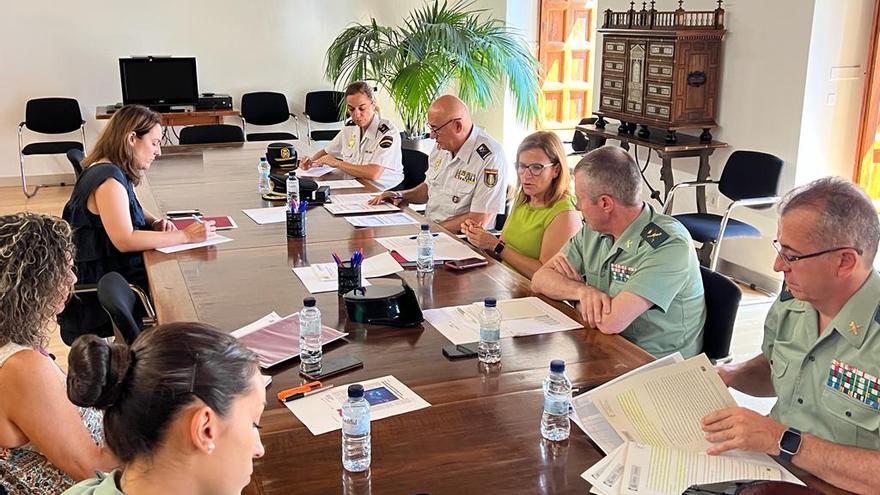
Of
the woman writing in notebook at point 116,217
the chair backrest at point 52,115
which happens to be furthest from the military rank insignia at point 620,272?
the chair backrest at point 52,115

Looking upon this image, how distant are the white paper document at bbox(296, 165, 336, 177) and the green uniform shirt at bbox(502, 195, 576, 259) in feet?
5.98

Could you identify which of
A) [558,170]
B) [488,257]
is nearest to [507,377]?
[488,257]

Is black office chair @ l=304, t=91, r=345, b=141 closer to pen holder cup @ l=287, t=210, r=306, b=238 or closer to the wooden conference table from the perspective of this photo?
the wooden conference table

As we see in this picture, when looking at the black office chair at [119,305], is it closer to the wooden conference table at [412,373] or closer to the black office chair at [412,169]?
the wooden conference table at [412,373]

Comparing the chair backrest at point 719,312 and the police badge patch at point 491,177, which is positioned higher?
the police badge patch at point 491,177

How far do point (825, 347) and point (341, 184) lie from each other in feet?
10.2

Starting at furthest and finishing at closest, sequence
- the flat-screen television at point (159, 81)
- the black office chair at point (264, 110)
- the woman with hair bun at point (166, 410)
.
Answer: the black office chair at point (264, 110) < the flat-screen television at point (159, 81) < the woman with hair bun at point (166, 410)

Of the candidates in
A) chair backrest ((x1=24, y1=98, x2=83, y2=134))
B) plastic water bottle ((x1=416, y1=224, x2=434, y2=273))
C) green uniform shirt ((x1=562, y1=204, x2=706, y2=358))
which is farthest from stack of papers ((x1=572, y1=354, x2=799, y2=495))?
chair backrest ((x1=24, y1=98, x2=83, y2=134))

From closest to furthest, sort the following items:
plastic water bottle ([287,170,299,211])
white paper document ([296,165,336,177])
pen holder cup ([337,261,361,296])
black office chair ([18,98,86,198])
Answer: pen holder cup ([337,261,361,296]) < plastic water bottle ([287,170,299,211]) < white paper document ([296,165,336,177]) < black office chair ([18,98,86,198])

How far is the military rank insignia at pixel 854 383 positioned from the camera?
5.48 ft

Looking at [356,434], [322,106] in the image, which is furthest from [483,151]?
[322,106]

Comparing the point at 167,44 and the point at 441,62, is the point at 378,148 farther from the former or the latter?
the point at 167,44

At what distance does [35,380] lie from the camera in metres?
1.67

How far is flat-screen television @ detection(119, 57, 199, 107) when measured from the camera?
7.69 meters
